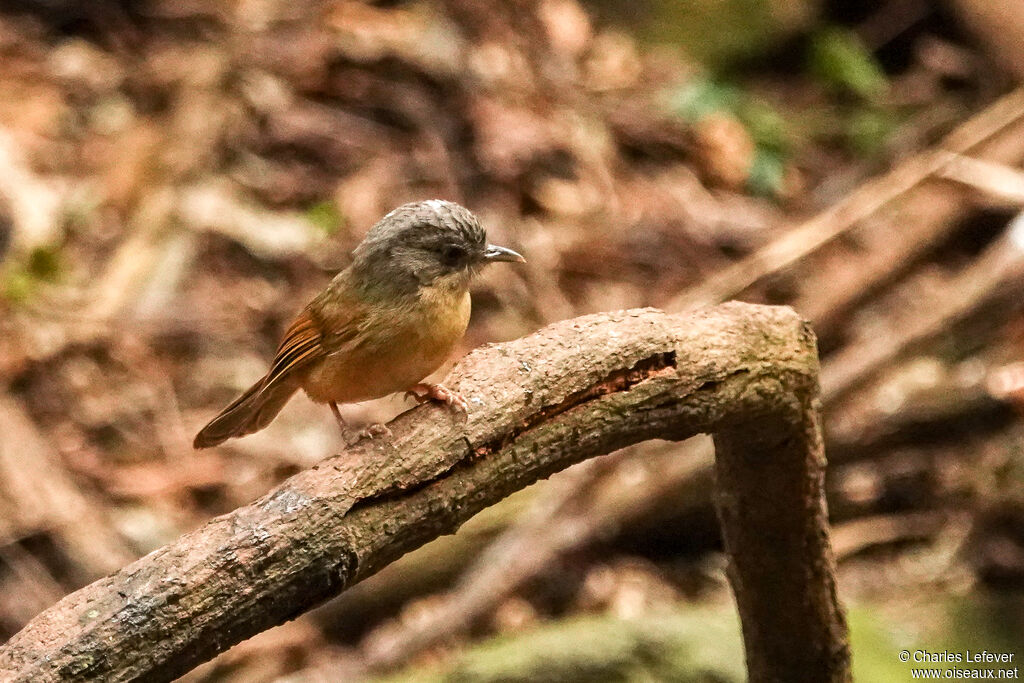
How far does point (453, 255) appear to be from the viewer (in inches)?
132

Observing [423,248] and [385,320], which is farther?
[423,248]

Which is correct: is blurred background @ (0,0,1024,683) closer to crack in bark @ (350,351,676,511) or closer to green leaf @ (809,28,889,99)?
green leaf @ (809,28,889,99)

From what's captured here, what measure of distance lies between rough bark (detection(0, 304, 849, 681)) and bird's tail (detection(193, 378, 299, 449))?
0.96m

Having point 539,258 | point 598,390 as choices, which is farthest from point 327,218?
point 598,390

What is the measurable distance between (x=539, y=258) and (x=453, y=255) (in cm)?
387

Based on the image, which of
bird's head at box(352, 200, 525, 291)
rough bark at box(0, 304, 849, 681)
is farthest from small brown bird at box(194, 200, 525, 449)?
rough bark at box(0, 304, 849, 681)

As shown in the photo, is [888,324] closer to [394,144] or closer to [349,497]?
[394,144]

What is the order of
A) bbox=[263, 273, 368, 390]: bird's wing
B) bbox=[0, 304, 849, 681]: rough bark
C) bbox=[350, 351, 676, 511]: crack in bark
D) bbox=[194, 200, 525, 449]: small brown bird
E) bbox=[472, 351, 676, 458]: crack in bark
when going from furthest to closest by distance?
1. bbox=[263, 273, 368, 390]: bird's wing
2. bbox=[194, 200, 525, 449]: small brown bird
3. bbox=[472, 351, 676, 458]: crack in bark
4. bbox=[350, 351, 676, 511]: crack in bark
5. bbox=[0, 304, 849, 681]: rough bark

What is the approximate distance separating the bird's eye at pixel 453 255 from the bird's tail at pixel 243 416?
25.1 inches

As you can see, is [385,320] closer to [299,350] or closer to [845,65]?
[299,350]

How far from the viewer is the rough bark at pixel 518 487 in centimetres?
218

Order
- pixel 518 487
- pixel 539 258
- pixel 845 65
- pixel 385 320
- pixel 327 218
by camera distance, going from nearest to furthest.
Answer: pixel 518 487
pixel 385 320
pixel 327 218
pixel 539 258
pixel 845 65

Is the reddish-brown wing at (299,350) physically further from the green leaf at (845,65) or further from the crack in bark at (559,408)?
the green leaf at (845,65)

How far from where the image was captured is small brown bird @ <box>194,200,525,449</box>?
316cm
